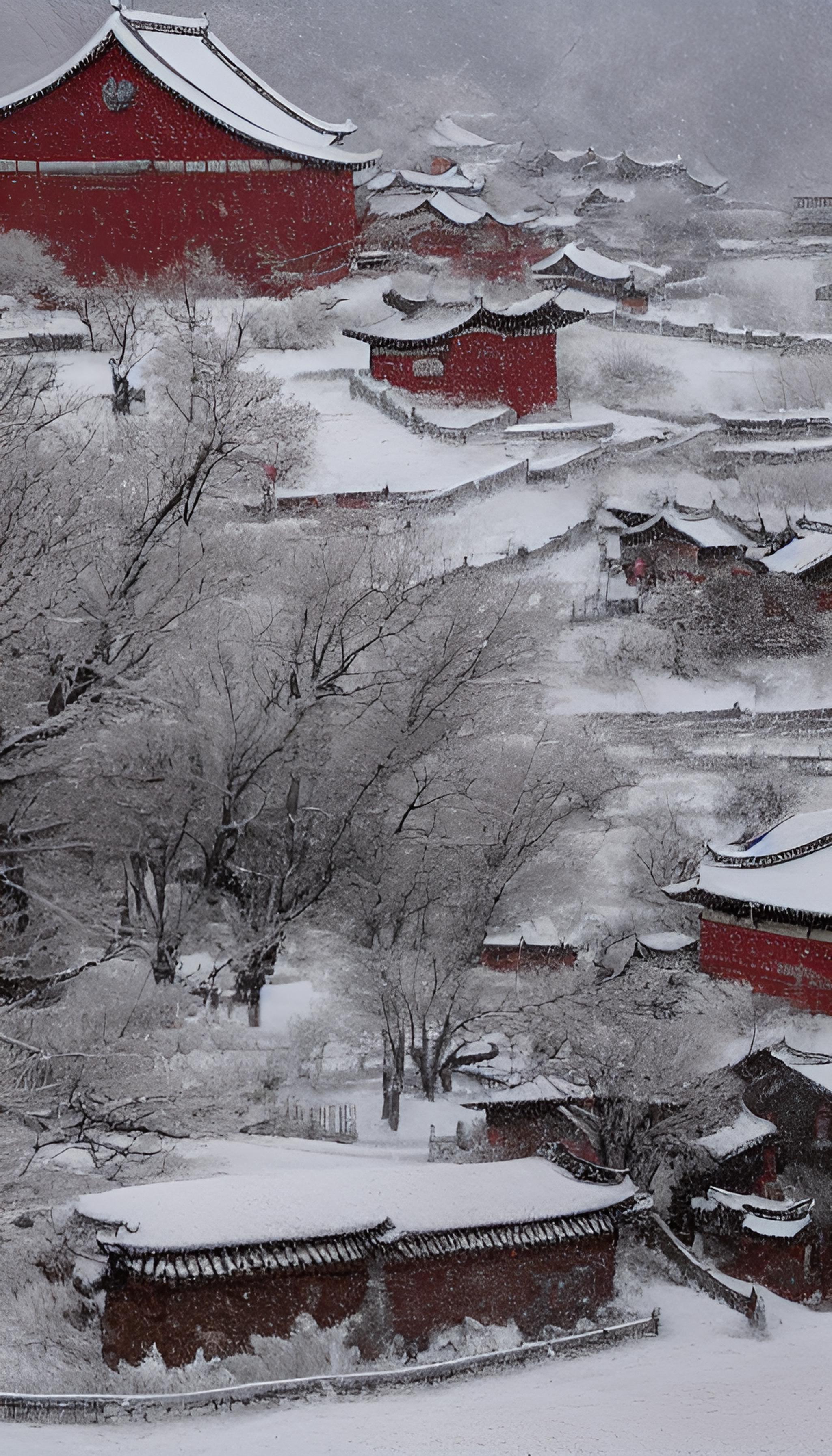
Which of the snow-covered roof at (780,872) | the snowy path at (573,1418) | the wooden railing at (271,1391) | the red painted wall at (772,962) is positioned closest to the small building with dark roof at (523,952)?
the snow-covered roof at (780,872)

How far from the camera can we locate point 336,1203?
1051 cm

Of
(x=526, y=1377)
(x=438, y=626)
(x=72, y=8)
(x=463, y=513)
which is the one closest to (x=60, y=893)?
(x=438, y=626)

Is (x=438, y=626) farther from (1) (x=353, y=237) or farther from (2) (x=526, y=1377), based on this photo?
(1) (x=353, y=237)

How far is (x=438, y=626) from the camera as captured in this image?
19.7 meters

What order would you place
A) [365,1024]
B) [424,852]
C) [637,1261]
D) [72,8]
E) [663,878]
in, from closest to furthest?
[637,1261] < [365,1024] < [424,852] < [663,878] < [72,8]

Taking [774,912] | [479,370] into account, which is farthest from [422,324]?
[774,912]

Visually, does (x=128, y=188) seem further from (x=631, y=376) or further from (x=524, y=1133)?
(x=524, y=1133)

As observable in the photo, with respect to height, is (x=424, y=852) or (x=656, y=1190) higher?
(x=424, y=852)

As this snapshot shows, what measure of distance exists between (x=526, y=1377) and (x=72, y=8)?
124 feet

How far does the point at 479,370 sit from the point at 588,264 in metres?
7.23

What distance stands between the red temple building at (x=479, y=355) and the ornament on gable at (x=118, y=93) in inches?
277

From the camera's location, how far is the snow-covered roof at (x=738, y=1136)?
13.5 meters

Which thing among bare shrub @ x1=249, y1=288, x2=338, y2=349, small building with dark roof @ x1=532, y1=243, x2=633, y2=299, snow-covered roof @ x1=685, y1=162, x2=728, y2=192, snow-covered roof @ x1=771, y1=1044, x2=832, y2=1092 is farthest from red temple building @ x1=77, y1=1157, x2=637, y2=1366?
snow-covered roof @ x1=685, y1=162, x2=728, y2=192

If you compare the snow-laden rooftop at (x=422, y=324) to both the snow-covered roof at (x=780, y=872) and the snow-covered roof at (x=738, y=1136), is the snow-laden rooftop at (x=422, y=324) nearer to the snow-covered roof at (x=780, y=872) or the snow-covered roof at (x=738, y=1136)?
the snow-covered roof at (x=780, y=872)
